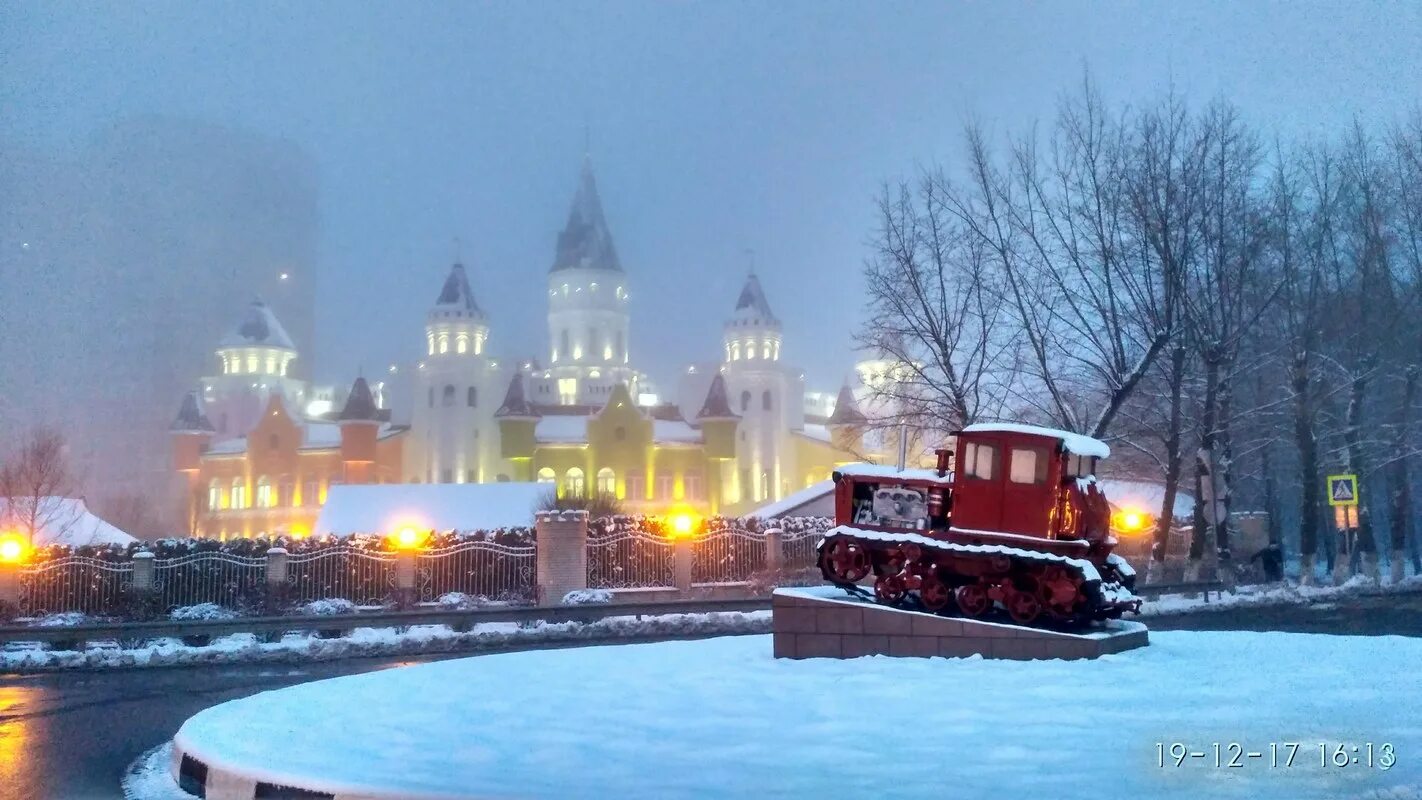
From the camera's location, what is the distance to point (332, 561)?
95.2 ft

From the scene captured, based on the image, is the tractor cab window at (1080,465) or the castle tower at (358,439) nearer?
the tractor cab window at (1080,465)

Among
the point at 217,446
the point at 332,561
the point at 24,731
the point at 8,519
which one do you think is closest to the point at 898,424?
the point at 332,561

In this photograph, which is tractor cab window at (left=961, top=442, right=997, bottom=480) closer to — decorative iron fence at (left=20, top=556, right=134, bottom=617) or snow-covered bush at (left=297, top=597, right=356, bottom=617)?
snow-covered bush at (left=297, top=597, right=356, bottom=617)

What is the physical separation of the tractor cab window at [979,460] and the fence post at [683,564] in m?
17.5

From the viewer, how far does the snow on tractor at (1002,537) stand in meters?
12.0

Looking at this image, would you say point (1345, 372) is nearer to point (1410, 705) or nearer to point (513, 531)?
point (513, 531)

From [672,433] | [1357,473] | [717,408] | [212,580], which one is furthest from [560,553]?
[672,433]

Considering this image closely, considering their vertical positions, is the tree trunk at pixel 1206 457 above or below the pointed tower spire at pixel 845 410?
below

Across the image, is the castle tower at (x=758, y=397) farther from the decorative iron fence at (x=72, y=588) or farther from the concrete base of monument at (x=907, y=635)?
the concrete base of monument at (x=907, y=635)

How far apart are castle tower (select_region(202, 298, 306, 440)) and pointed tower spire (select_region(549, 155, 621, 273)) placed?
80.1 feet

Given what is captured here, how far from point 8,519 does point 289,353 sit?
54.7 meters

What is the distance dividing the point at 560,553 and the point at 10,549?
12262 millimetres

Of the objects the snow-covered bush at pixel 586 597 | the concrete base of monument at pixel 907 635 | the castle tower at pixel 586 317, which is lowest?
the snow-covered bush at pixel 586 597

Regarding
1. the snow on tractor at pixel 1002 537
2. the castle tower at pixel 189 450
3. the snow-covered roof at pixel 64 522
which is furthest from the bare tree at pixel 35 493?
the snow on tractor at pixel 1002 537
